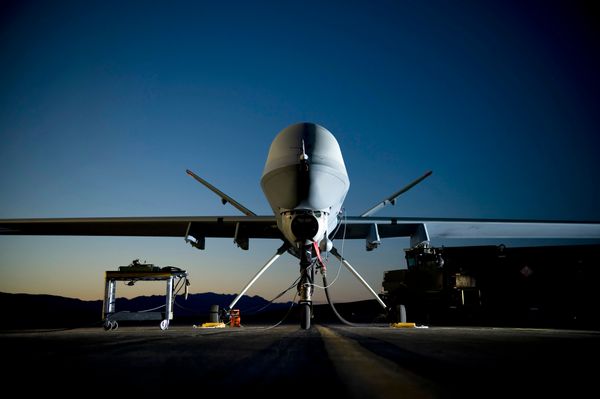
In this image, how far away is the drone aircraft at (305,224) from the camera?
6.54m

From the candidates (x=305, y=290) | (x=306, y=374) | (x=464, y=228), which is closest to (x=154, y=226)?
(x=305, y=290)

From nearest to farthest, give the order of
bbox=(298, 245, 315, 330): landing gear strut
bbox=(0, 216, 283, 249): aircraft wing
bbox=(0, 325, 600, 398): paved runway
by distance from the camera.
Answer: bbox=(0, 325, 600, 398): paved runway < bbox=(298, 245, 315, 330): landing gear strut < bbox=(0, 216, 283, 249): aircraft wing

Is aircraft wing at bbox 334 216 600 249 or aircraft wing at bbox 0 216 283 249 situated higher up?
aircraft wing at bbox 0 216 283 249

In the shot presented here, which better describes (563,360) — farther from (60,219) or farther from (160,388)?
(60,219)

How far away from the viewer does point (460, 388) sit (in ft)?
4.91

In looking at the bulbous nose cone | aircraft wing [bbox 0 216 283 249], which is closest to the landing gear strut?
the bulbous nose cone

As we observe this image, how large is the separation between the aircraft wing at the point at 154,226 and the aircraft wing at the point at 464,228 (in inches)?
108

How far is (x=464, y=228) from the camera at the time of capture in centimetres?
1277

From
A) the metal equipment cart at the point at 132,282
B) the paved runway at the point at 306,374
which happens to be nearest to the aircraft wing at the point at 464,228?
the metal equipment cart at the point at 132,282

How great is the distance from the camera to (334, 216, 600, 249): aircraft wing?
37.8 ft

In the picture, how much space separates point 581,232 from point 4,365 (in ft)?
52.1

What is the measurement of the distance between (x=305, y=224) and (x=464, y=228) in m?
8.51

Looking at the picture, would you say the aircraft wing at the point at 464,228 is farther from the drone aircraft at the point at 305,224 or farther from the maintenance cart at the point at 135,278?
the maintenance cart at the point at 135,278

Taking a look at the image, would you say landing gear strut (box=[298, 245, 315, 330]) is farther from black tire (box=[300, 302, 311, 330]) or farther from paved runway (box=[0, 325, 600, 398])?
paved runway (box=[0, 325, 600, 398])
